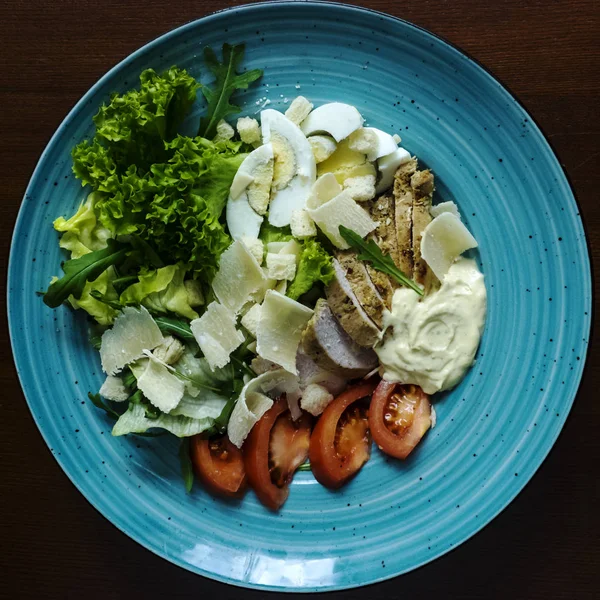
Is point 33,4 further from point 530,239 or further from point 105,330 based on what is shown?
point 530,239

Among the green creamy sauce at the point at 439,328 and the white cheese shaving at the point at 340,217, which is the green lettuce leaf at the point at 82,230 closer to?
the white cheese shaving at the point at 340,217

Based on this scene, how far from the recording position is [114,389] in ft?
6.02

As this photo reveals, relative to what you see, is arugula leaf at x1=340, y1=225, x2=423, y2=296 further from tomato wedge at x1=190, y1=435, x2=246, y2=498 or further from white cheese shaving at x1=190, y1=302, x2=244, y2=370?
tomato wedge at x1=190, y1=435, x2=246, y2=498

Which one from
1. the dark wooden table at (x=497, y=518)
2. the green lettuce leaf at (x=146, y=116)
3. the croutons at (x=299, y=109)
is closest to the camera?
the green lettuce leaf at (x=146, y=116)

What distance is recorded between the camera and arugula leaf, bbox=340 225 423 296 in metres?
1.78

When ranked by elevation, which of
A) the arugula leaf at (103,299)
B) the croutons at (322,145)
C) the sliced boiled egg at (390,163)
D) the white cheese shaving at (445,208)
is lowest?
the arugula leaf at (103,299)

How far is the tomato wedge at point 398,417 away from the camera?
183 centimetres

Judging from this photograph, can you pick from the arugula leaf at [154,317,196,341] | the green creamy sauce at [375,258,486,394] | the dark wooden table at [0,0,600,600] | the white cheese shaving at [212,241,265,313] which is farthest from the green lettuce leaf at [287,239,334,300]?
the dark wooden table at [0,0,600,600]

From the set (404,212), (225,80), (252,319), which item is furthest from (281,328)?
(225,80)

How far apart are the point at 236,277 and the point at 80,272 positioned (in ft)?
1.51

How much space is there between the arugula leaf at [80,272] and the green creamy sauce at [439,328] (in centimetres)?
86

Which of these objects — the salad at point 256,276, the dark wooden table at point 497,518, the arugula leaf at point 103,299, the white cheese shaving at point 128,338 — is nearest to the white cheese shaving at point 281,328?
the salad at point 256,276

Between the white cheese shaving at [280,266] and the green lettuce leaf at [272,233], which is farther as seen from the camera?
the green lettuce leaf at [272,233]

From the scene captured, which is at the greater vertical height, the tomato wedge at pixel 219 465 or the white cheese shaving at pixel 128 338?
the white cheese shaving at pixel 128 338
